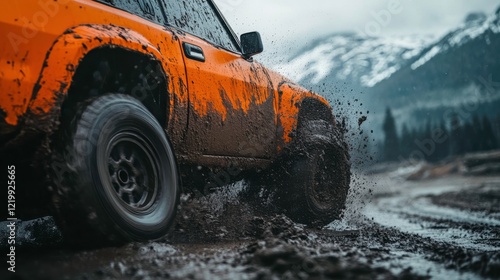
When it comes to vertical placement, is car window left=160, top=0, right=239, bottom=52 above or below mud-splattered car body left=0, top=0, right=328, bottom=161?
above

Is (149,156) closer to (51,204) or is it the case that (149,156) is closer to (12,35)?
(51,204)

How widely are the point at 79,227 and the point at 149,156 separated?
0.62 meters

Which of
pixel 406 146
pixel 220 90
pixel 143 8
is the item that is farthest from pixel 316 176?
pixel 406 146

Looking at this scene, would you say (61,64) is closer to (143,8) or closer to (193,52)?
(143,8)

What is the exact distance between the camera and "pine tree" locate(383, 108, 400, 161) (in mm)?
93606

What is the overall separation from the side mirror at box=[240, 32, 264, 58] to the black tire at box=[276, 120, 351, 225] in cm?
95

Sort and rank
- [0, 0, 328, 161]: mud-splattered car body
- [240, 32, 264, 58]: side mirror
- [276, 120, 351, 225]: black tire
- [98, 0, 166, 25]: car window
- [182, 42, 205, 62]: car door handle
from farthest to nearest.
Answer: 1. [276, 120, 351, 225]: black tire
2. [240, 32, 264, 58]: side mirror
3. [182, 42, 205, 62]: car door handle
4. [98, 0, 166, 25]: car window
5. [0, 0, 328, 161]: mud-splattered car body

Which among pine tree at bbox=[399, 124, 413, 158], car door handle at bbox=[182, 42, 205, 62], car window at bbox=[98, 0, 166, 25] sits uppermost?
pine tree at bbox=[399, 124, 413, 158]

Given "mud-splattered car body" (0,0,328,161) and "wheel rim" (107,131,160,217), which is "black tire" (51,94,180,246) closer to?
"wheel rim" (107,131,160,217)

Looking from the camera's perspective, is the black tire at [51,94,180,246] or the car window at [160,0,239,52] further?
the car window at [160,0,239,52]

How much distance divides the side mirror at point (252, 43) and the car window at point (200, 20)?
12 centimetres

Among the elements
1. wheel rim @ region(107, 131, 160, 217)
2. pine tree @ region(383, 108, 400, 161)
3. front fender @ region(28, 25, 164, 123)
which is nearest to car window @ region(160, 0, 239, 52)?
front fender @ region(28, 25, 164, 123)

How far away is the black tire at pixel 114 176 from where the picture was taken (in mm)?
2277

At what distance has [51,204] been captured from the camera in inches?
89.5
